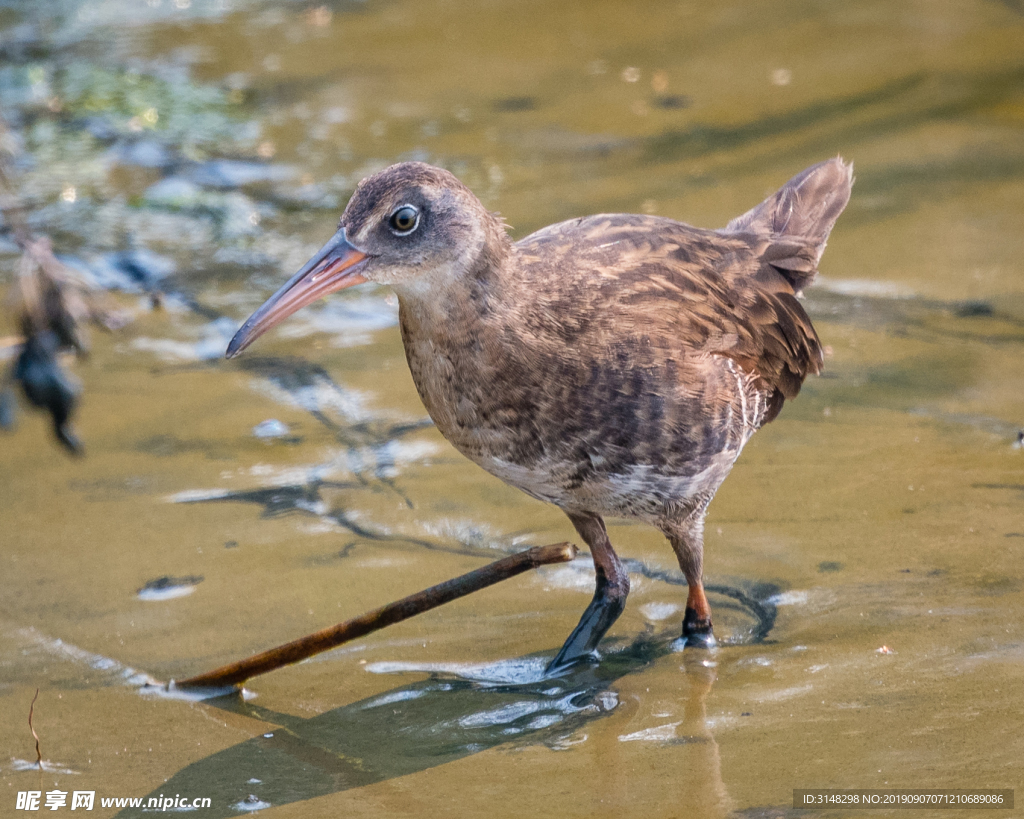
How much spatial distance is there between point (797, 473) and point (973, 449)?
0.66 m

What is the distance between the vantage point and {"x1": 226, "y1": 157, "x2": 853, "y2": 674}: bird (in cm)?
345

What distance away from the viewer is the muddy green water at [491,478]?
340cm

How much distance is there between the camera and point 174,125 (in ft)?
25.5

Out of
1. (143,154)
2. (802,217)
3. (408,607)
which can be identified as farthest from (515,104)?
(408,607)

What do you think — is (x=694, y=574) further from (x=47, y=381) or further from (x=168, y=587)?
(x=47, y=381)

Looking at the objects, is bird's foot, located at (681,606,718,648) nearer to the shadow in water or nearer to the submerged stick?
the shadow in water

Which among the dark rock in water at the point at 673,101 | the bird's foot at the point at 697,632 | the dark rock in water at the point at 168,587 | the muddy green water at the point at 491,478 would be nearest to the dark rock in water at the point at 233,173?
the muddy green water at the point at 491,478

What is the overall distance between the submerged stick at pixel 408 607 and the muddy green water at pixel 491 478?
0.63 ft

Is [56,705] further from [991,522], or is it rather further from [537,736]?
[991,522]

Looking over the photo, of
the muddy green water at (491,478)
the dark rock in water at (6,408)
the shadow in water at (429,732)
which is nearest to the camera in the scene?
the dark rock in water at (6,408)

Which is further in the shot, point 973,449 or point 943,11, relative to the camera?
point 943,11

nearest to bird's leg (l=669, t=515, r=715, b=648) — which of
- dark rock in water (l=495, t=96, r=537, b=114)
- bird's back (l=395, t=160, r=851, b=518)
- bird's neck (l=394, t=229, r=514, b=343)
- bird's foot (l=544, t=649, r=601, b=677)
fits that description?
bird's back (l=395, t=160, r=851, b=518)

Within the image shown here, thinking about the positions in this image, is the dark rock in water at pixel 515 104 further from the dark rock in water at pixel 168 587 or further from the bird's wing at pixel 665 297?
the dark rock in water at pixel 168 587

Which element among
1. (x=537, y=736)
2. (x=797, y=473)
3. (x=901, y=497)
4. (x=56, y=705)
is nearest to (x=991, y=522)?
(x=901, y=497)
